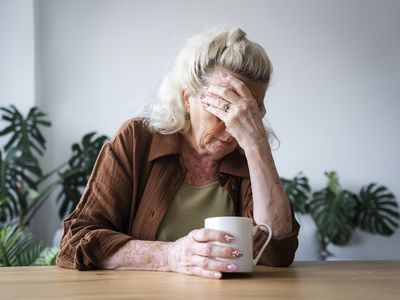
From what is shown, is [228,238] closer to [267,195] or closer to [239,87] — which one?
[267,195]

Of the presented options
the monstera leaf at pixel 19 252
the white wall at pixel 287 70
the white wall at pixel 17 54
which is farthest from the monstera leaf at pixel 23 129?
the monstera leaf at pixel 19 252

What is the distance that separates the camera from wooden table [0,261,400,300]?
750 mm

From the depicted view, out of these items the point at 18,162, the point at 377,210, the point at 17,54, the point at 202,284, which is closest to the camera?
the point at 202,284

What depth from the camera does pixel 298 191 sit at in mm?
3656

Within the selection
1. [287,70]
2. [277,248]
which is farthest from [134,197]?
[287,70]

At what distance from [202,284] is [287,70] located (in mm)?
3165

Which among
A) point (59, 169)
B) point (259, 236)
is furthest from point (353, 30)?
point (259, 236)

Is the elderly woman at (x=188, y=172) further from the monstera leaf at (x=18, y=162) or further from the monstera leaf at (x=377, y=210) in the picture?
the monstera leaf at (x=377, y=210)

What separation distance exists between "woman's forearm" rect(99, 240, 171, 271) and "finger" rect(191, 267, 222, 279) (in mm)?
88

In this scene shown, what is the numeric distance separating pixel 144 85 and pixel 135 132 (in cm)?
248

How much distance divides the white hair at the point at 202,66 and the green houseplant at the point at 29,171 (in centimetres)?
190

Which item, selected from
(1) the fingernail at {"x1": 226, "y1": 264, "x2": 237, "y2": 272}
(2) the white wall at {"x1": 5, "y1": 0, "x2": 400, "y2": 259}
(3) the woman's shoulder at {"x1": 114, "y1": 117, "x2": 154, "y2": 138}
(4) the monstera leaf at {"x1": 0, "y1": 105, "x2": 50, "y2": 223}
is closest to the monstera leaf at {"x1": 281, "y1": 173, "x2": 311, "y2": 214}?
(2) the white wall at {"x1": 5, "y1": 0, "x2": 400, "y2": 259}

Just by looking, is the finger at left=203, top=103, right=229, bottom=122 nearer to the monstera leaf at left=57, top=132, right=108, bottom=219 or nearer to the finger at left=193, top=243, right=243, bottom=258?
the finger at left=193, top=243, right=243, bottom=258

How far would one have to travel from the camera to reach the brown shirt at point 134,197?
43.8 inches
